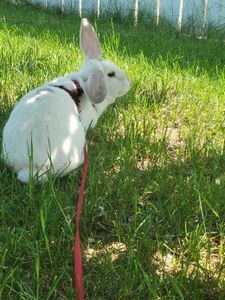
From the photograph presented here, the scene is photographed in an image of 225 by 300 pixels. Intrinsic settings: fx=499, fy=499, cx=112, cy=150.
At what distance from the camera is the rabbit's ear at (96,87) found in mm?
2777

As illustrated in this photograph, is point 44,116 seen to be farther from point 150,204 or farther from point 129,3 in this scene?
point 129,3

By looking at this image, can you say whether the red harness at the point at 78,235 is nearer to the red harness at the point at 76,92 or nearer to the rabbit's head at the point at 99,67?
the red harness at the point at 76,92

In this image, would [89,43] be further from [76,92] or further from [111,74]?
[76,92]

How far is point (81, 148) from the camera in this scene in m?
2.62

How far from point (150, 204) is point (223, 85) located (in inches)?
77.3

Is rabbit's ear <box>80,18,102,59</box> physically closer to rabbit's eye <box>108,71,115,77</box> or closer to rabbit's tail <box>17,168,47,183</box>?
rabbit's eye <box>108,71,115,77</box>

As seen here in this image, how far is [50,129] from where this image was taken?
2.37 metres

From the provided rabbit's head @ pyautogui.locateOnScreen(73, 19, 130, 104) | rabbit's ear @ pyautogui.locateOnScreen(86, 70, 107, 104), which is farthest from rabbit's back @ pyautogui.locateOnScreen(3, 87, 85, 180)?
rabbit's head @ pyautogui.locateOnScreen(73, 19, 130, 104)

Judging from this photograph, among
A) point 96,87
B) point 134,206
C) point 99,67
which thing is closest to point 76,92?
point 96,87

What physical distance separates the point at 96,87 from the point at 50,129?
1.72ft

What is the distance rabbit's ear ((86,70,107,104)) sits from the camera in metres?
2.78

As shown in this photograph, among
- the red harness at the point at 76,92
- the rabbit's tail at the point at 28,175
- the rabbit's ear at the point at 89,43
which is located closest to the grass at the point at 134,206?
the rabbit's tail at the point at 28,175

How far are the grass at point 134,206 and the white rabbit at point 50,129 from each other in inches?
4.1

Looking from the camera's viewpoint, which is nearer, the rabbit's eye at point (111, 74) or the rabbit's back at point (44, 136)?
the rabbit's back at point (44, 136)
